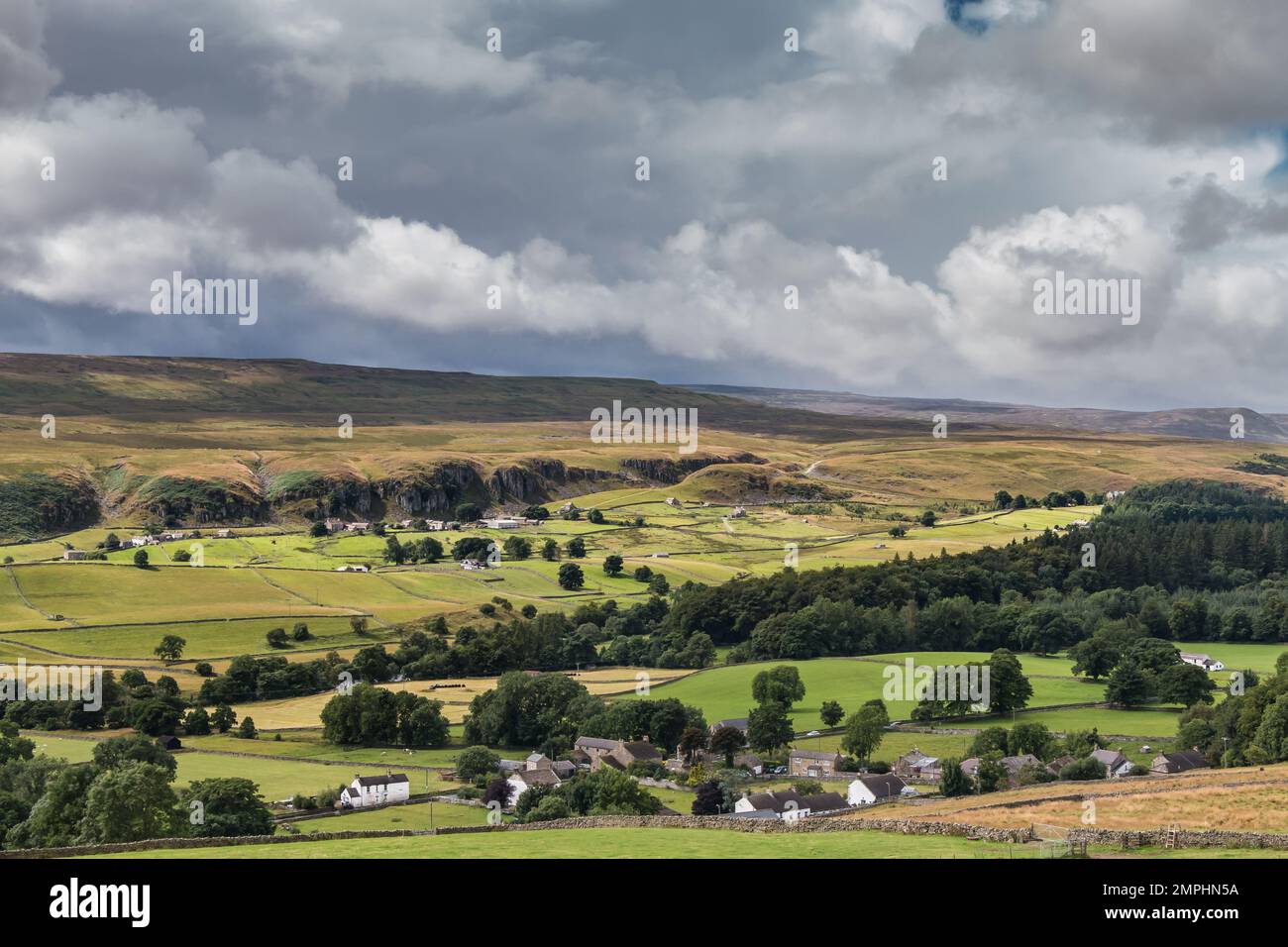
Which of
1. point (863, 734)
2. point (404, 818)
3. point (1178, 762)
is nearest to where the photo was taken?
point (404, 818)

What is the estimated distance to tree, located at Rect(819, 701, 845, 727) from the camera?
80312 millimetres

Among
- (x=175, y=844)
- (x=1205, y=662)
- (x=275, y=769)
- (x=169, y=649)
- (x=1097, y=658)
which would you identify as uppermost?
(x=175, y=844)

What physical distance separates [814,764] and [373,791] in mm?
26549

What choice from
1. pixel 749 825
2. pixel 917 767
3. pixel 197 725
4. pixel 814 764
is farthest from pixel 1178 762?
pixel 197 725

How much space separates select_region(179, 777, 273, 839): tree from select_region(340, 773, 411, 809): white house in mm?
4872

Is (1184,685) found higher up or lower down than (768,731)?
higher up

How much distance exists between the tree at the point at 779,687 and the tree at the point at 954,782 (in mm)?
25585

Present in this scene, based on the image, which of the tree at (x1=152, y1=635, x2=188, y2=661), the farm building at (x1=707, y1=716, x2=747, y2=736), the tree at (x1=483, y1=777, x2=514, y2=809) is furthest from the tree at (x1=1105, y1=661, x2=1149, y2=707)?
the tree at (x1=152, y1=635, x2=188, y2=661)

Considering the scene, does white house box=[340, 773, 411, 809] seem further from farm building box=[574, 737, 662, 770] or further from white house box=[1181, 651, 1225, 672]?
white house box=[1181, 651, 1225, 672]

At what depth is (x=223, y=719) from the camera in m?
81.0

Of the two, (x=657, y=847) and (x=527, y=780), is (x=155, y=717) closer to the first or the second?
(x=527, y=780)

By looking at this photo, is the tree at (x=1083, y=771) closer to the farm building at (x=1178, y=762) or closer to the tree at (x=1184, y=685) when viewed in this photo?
the farm building at (x=1178, y=762)
